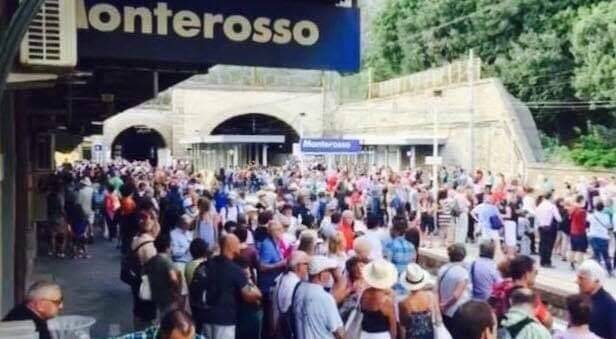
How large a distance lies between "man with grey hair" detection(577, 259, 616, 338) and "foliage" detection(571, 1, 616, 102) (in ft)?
88.5

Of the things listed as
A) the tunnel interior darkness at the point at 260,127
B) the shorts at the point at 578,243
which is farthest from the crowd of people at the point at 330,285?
the tunnel interior darkness at the point at 260,127

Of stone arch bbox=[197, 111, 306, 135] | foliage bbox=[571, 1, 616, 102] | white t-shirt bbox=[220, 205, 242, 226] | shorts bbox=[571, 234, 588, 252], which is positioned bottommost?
shorts bbox=[571, 234, 588, 252]

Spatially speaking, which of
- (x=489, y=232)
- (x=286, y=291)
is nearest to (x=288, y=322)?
(x=286, y=291)

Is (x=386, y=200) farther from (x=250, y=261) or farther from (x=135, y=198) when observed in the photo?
(x=250, y=261)

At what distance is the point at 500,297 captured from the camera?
7.55 m

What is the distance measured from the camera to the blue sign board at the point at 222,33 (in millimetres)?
6059

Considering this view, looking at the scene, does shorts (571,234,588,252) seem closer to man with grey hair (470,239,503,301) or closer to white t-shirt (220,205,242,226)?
white t-shirt (220,205,242,226)

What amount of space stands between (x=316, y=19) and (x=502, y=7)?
34562 mm

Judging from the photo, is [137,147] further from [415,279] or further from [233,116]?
[415,279]

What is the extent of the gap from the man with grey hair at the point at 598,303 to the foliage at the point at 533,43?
27045mm

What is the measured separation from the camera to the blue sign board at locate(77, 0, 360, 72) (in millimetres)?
6059

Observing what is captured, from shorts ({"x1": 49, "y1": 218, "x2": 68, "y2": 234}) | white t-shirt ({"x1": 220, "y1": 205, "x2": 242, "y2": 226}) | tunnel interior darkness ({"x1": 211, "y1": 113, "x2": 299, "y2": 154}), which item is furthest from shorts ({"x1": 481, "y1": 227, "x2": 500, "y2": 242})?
tunnel interior darkness ({"x1": 211, "y1": 113, "x2": 299, "y2": 154})

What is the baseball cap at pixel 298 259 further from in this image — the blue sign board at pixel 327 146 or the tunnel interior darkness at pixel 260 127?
the tunnel interior darkness at pixel 260 127

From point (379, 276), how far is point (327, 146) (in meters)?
22.0
